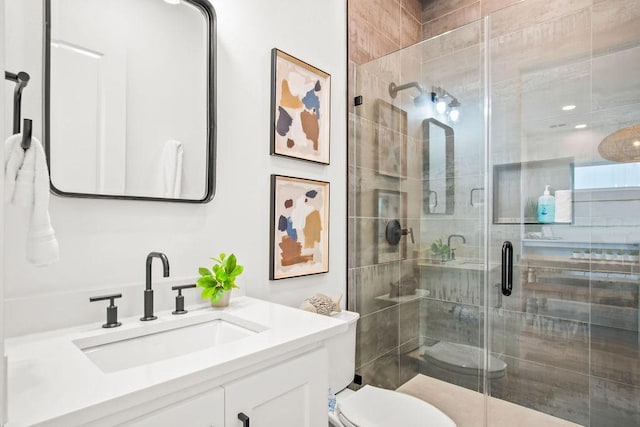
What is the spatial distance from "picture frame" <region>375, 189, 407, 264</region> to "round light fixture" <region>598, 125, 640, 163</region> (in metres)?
0.94

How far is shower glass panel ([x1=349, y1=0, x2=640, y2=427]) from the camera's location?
5.08 feet

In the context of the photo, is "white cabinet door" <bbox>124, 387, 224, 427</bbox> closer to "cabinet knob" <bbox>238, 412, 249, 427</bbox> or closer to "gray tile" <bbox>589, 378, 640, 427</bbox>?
"cabinet knob" <bbox>238, 412, 249, 427</bbox>

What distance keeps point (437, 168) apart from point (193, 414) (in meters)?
1.59

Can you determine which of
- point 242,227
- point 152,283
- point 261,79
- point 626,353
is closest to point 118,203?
point 152,283

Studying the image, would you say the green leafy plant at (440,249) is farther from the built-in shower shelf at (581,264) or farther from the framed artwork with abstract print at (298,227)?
the framed artwork with abstract print at (298,227)

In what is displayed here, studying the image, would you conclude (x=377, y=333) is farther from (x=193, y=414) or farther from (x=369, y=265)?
(x=193, y=414)

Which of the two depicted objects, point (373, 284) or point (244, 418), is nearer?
point (244, 418)

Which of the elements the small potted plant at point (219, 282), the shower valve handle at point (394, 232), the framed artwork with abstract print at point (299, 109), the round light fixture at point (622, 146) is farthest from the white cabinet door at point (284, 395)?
the round light fixture at point (622, 146)

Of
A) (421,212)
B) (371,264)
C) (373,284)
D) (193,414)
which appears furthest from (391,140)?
(193,414)

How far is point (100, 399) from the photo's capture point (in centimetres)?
57

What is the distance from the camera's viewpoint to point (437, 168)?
73.8 inches

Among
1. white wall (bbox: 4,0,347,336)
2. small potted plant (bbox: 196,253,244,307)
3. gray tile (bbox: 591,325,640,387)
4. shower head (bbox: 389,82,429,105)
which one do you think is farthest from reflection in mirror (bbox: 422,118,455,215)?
small potted plant (bbox: 196,253,244,307)

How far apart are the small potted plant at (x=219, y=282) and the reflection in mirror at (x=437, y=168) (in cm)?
113

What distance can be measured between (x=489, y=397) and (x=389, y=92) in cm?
168
